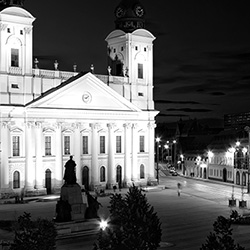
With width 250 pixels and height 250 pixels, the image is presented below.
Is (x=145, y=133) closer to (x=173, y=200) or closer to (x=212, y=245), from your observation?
(x=173, y=200)

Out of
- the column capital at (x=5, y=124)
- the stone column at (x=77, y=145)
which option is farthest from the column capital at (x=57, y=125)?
the column capital at (x=5, y=124)

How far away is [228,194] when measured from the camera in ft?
198

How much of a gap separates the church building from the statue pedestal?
67.4 feet

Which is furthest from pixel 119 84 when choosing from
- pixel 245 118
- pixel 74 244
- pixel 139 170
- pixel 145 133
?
pixel 245 118

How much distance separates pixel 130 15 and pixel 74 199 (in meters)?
36.9

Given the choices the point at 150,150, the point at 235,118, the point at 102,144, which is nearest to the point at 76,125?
the point at 102,144

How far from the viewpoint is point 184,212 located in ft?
153

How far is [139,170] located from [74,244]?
37.0 meters

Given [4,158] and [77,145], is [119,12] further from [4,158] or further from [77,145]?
[4,158]

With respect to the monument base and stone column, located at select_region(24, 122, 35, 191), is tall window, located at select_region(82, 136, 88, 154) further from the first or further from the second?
the monument base

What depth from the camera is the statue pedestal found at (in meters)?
39.0

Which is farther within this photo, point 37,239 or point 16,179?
point 16,179

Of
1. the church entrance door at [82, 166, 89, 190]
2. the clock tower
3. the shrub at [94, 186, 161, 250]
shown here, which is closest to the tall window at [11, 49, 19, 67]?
the clock tower

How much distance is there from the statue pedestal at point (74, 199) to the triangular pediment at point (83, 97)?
855 inches
